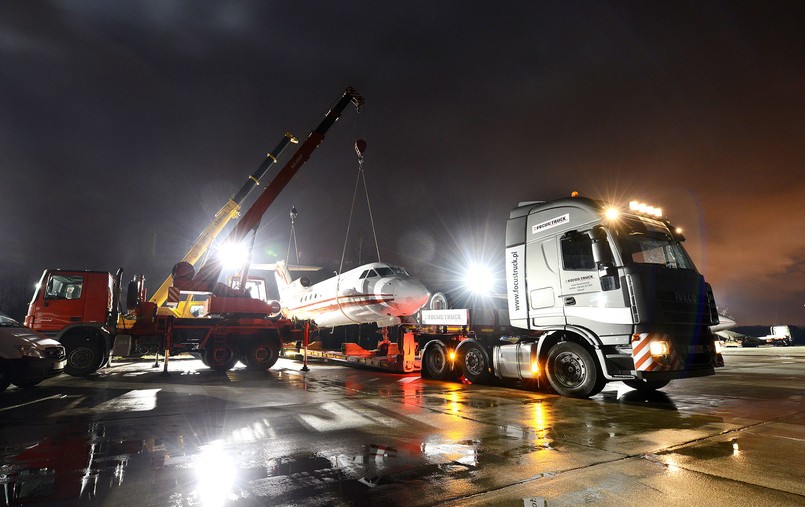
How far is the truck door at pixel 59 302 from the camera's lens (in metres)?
12.1

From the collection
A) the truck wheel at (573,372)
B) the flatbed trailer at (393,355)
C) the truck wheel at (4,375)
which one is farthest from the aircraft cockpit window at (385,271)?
the truck wheel at (4,375)

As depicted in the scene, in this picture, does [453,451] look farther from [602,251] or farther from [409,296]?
[409,296]

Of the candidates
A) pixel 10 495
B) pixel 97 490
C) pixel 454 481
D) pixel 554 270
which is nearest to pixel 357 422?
pixel 454 481

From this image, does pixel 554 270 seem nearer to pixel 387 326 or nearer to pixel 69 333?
pixel 387 326

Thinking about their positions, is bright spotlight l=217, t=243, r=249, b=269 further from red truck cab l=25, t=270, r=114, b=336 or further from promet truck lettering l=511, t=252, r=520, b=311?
promet truck lettering l=511, t=252, r=520, b=311

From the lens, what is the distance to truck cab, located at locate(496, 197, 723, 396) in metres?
7.48

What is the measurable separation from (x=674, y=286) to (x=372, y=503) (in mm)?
7172

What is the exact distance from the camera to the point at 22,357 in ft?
28.3

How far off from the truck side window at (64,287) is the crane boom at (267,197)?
3038 mm

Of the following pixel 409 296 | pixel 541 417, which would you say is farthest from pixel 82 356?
pixel 541 417

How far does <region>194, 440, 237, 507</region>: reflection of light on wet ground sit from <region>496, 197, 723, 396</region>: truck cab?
656cm

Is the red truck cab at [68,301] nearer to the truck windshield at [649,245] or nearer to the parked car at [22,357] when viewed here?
the parked car at [22,357]

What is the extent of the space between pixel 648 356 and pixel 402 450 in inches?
197

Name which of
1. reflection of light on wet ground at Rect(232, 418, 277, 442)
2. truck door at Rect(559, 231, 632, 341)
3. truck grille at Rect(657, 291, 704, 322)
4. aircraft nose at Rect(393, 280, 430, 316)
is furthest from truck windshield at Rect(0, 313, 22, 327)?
truck grille at Rect(657, 291, 704, 322)
